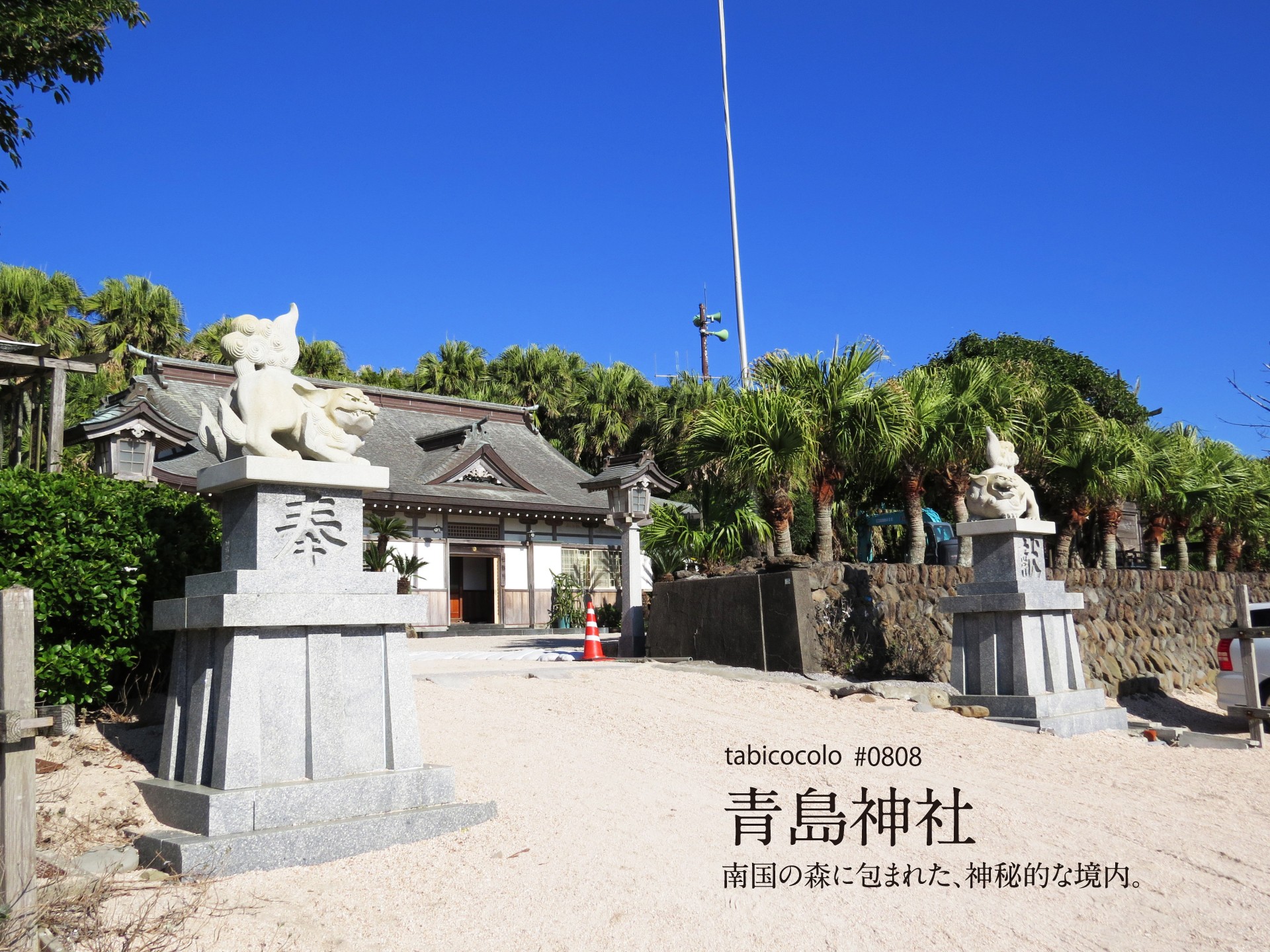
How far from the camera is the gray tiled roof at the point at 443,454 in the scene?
23.3 meters

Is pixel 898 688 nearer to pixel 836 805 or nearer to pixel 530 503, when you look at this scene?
pixel 836 805

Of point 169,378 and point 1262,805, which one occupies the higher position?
point 169,378

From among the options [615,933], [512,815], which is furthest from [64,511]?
[615,933]

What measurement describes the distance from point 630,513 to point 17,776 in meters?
12.1

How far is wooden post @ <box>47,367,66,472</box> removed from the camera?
10.7 metres

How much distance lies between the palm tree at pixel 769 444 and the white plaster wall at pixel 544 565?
12.1 m

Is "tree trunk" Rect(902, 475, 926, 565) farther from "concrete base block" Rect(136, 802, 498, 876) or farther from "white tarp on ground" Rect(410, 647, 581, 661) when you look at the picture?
"concrete base block" Rect(136, 802, 498, 876)

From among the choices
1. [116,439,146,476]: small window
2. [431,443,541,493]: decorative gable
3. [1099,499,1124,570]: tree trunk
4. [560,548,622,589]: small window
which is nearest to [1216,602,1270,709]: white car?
[1099,499,1124,570]: tree trunk

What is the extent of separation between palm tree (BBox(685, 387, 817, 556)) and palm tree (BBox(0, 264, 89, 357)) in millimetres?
20182

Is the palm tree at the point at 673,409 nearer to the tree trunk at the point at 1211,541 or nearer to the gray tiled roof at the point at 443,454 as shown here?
the gray tiled roof at the point at 443,454

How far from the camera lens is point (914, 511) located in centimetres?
1495

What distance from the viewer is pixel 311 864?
5105 mm

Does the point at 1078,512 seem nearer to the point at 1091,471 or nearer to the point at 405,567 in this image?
the point at 1091,471

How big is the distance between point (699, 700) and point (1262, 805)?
464 cm
